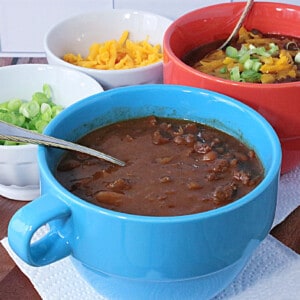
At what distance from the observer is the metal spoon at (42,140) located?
72cm

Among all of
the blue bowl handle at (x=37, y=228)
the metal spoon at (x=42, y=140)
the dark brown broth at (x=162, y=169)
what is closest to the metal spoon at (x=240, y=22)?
the dark brown broth at (x=162, y=169)

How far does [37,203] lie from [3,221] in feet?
0.84

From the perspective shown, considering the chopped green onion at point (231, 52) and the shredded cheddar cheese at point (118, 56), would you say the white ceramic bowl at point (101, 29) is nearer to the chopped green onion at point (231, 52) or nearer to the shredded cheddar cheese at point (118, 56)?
the shredded cheddar cheese at point (118, 56)

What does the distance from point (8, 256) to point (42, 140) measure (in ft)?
0.57

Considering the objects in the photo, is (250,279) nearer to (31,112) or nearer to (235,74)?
(235,74)

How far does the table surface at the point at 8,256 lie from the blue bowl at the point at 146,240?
0.10 metres

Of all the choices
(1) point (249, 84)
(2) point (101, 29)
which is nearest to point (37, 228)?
(1) point (249, 84)

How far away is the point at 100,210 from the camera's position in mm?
608

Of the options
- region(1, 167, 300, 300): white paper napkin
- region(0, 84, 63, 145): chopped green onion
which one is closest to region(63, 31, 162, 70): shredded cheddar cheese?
region(0, 84, 63, 145): chopped green onion

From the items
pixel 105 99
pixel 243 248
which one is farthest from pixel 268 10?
pixel 243 248

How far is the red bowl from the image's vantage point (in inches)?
32.5

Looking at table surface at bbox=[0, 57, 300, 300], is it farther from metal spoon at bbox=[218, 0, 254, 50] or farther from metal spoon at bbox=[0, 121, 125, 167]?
metal spoon at bbox=[218, 0, 254, 50]

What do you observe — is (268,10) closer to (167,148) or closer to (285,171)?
(285,171)

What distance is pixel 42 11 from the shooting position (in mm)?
1219
